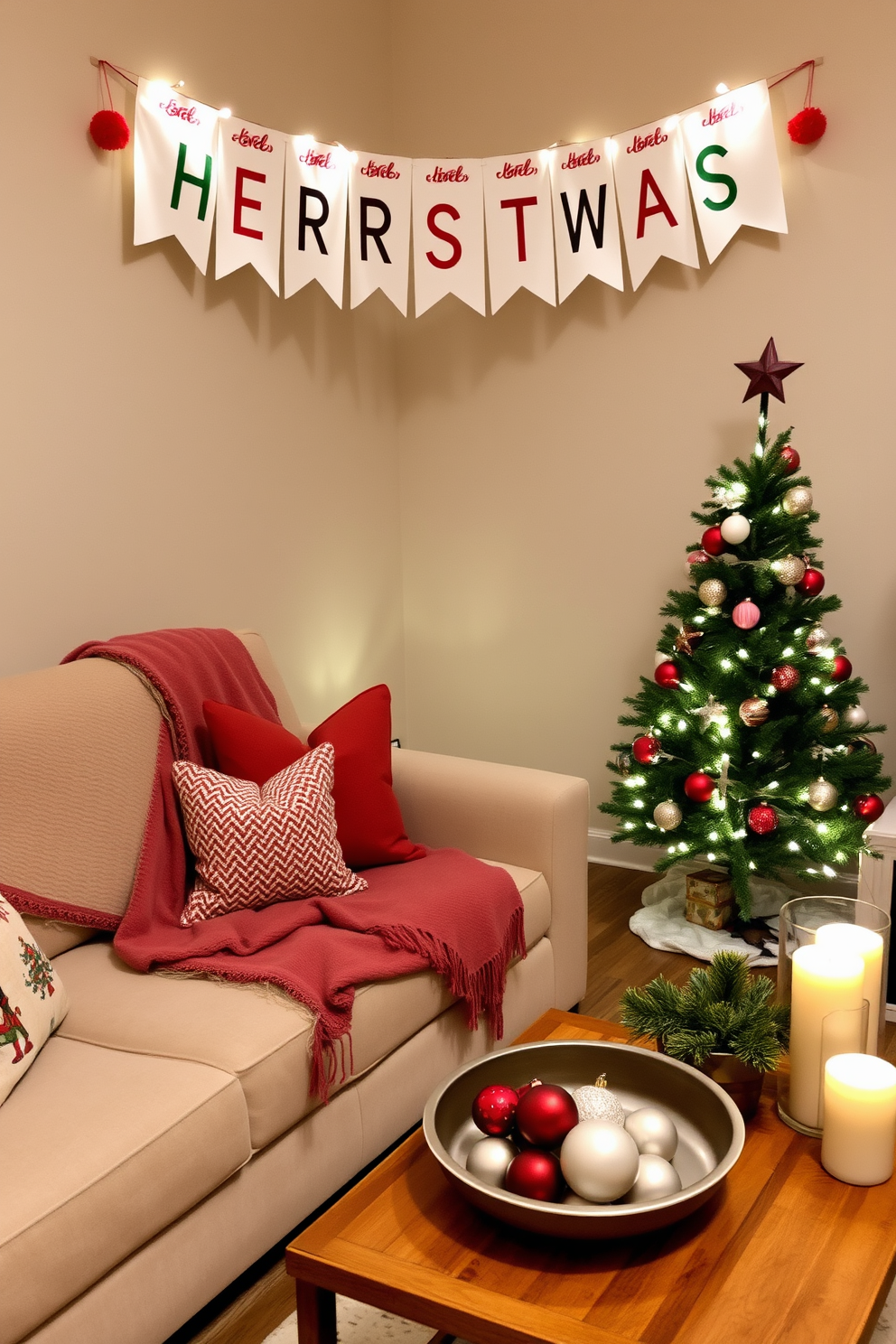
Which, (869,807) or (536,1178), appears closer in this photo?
(536,1178)

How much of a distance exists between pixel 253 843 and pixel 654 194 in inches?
86.5

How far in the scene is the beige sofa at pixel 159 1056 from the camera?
137cm

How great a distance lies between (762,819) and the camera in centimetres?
282

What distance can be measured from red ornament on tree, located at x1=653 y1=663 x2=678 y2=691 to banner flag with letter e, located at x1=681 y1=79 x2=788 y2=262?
117cm

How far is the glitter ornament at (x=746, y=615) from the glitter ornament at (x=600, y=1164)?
6.02 feet

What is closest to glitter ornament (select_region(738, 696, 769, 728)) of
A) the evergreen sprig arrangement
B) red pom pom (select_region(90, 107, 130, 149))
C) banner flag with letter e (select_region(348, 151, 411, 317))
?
the evergreen sprig arrangement

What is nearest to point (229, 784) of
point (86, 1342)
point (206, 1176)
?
point (206, 1176)

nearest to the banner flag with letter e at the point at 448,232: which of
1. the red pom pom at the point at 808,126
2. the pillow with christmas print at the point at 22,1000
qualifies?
the red pom pom at the point at 808,126

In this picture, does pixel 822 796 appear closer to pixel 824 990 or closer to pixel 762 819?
pixel 762 819

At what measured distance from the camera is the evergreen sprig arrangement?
4.92 feet

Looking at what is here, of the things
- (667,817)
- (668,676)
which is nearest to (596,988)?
(667,817)

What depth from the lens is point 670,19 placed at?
319cm

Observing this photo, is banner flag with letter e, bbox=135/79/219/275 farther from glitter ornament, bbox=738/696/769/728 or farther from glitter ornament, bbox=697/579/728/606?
glitter ornament, bbox=738/696/769/728

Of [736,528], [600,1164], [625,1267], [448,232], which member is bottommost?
[625,1267]
